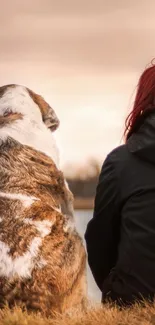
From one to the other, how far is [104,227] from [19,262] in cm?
24

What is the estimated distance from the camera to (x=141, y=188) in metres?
1.56

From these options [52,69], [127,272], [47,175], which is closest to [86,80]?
[52,69]

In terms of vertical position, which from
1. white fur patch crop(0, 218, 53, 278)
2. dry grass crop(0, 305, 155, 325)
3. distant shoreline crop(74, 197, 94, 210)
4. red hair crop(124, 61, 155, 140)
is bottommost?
distant shoreline crop(74, 197, 94, 210)

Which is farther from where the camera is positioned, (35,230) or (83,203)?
(83,203)

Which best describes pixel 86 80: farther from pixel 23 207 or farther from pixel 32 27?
pixel 23 207

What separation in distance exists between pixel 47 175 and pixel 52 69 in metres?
1.49

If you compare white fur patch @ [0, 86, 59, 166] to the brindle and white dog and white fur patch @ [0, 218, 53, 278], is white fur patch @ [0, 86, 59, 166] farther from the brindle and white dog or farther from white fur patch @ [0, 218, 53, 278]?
white fur patch @ [0, 218, 53, 278]

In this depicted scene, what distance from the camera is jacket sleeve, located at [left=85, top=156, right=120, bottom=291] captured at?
1621mm

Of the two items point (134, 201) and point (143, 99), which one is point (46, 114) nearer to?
point (143, 99)

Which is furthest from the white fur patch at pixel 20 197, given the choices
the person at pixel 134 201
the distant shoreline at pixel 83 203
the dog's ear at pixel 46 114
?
the distant shoreline at pixel 83 203

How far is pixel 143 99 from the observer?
168 centimetres

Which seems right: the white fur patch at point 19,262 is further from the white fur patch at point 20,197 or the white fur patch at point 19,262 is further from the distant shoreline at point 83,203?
the distant shoreline at point 83,203

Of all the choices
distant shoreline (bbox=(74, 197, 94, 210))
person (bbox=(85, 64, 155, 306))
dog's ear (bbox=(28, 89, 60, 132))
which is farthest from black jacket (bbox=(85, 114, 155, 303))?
distant shoreline (bbox=(74, 197, 94, 210))

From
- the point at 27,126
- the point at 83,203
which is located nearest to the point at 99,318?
the point at 27,126
